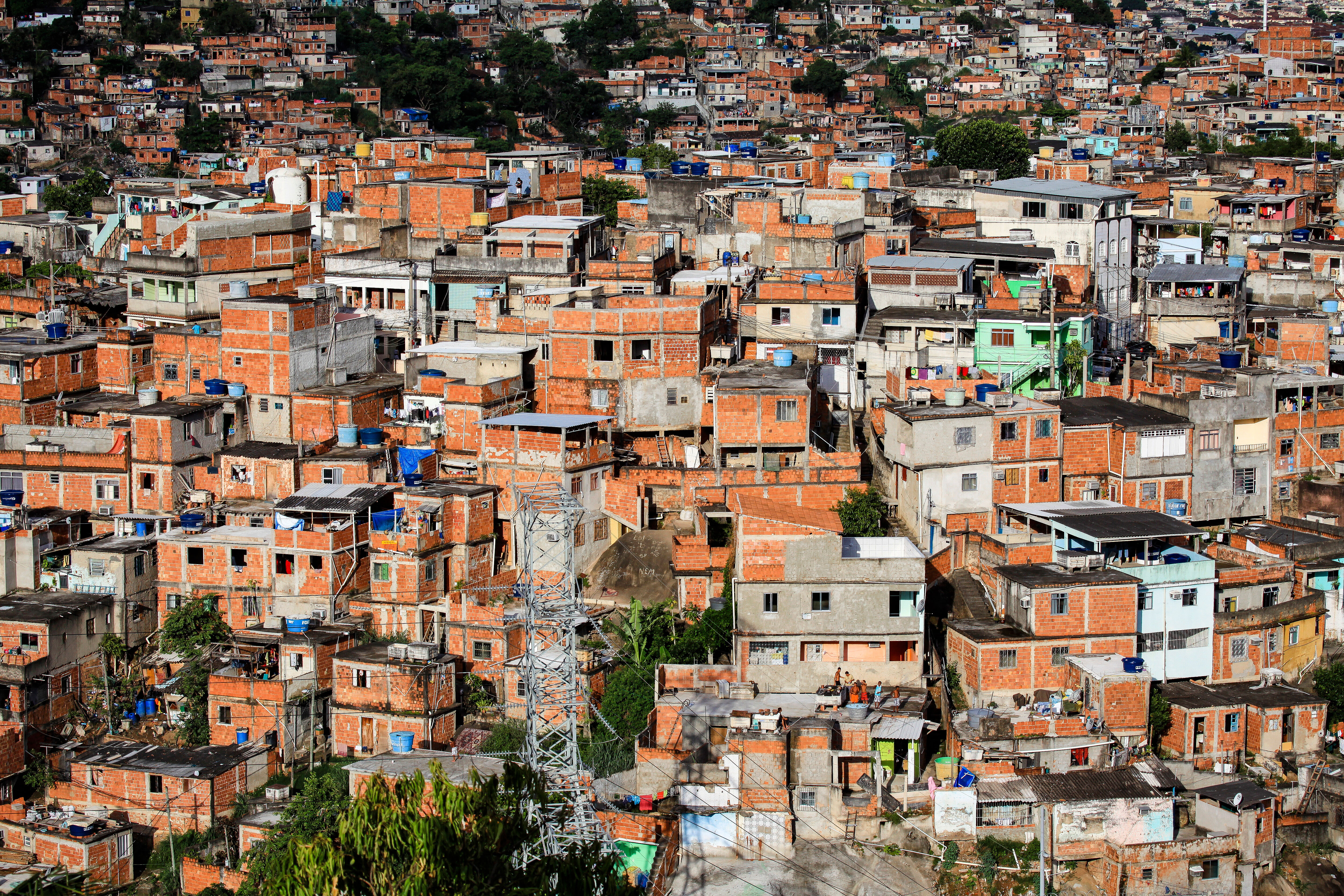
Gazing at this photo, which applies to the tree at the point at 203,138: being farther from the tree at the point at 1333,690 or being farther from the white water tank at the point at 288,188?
the tree at the point at 1333,690

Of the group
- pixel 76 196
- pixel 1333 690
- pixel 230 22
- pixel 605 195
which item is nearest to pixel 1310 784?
pixel 1333 690

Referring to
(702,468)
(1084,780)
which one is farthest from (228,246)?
(1084,780)

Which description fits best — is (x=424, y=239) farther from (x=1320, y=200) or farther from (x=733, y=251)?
(x=1320, y=200)

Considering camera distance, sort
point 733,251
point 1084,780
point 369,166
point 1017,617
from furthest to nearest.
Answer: point 369,166 → point 733,251 → point 1017,617 → point 1084,780

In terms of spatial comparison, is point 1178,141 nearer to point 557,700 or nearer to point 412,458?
point 412,458

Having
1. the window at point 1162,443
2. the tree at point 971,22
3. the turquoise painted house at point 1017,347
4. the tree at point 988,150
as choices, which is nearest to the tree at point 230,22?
the tree at point 971,22

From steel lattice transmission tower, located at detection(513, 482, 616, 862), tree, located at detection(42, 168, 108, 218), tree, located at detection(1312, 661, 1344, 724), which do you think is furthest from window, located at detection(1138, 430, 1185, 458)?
tree, located at detection(42, 168, 108, 218)

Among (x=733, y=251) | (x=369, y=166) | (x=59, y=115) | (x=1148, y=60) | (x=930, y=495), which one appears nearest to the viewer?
(x=930, y=495)

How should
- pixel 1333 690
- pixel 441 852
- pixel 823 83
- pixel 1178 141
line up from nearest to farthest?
Answer: pixel 441 852 < pixel 1333 690 < pixel 1178 141 < pixel 823 83
